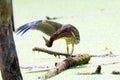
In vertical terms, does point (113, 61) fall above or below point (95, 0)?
below

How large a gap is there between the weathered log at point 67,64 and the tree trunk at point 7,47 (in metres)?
0.54

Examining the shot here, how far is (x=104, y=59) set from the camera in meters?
4.49

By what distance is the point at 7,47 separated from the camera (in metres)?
2.96

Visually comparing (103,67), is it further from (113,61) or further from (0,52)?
(0,52)

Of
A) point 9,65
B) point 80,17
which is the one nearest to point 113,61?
point 9,65

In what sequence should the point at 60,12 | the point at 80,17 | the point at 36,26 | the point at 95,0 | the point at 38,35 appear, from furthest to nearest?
the point at 95,0
the point at 60,12
the point at 80,17
the point at 38,35
the point at 36,26

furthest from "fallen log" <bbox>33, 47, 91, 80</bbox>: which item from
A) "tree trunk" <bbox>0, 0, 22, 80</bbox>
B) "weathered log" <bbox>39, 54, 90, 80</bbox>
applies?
"tree trunk" <bbox>0, 0, 22, 80</bbox>

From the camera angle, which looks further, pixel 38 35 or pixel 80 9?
pixel 80 9

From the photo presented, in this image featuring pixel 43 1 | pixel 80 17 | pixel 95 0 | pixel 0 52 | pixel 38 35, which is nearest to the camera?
pixel 0 52

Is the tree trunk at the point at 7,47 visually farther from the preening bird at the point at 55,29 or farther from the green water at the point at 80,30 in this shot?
the preening bird at the point at 55,29

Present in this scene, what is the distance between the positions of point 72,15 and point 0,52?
6173 millimetres

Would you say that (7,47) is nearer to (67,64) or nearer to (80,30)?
(67,64)

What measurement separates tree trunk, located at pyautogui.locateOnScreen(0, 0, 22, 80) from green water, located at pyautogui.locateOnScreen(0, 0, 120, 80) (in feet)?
1.87

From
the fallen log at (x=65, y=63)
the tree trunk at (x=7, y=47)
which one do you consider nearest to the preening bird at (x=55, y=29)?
the fallen log at (x=65, y=63)
